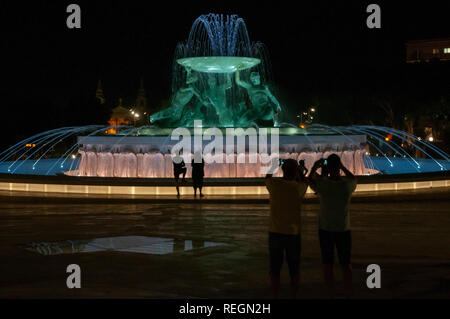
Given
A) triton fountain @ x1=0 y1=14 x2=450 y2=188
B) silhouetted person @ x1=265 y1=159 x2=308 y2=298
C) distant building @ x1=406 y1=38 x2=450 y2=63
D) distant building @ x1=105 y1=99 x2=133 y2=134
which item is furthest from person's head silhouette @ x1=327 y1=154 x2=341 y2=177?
distant building @ x1=105 y1=99 x2=133 y2=134

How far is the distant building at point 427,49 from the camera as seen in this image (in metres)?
103

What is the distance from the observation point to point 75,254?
9.99 m

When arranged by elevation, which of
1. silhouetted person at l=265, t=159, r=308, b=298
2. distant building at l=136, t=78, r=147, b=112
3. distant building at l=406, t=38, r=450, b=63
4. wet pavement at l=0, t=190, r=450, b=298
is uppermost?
distant building at l=406, t=38, r=450, b=63

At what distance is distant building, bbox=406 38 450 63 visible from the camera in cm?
10269

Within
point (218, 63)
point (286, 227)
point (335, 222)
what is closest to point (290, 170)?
point (286, 227)

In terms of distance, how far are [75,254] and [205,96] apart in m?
19.8

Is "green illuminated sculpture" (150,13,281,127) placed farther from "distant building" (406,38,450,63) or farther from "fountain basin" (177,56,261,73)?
"distant building" (406,38,450,63)

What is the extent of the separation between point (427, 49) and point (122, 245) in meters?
102

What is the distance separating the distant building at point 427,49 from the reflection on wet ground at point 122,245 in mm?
97567

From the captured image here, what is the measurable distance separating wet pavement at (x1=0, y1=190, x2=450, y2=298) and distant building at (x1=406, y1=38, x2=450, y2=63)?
92600mm

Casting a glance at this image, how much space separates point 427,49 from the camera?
10469 centimetres

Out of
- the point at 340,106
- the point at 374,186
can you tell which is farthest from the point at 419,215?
the point at 340,106

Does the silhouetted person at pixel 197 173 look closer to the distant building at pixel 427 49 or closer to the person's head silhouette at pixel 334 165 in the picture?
the person's head silhouette at pixel 334 165

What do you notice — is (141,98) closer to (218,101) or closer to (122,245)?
(218,101)
